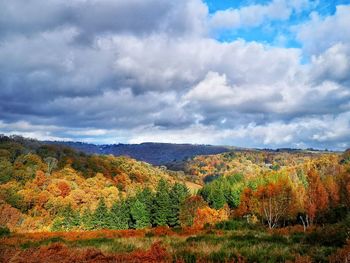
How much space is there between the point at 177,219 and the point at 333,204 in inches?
1806

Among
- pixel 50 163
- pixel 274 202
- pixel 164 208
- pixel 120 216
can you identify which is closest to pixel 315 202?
pixel 274 202

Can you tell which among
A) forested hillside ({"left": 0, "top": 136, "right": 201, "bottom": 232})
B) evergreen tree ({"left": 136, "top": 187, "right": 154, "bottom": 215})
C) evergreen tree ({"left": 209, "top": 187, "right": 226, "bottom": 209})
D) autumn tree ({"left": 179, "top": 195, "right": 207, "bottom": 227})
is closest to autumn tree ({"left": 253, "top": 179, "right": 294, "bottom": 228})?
autumn tree ({"left": 179, "top": 195, "right": 207, "bottom": 227})

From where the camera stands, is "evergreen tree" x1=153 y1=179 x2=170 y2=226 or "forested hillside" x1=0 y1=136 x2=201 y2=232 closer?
"forested hillside" x1=0 y1=136 x2=201 y2=232

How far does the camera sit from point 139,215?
102062 millimetres

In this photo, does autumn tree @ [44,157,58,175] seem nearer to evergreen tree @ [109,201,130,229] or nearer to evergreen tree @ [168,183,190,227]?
evergreen tree @ [109,201,130,229]

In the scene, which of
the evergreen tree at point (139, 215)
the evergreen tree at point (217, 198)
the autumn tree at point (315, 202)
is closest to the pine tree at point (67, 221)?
the evergreen tree at point (139, 215)

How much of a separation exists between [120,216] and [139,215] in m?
6.06

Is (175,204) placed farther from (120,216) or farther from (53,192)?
(53,192)

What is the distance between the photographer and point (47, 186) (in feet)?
460

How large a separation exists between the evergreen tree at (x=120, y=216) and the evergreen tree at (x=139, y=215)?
2.40 metres

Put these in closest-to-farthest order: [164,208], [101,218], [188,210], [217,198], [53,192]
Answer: [101,218], [164,208], [188,210], [217,198], [53,192]

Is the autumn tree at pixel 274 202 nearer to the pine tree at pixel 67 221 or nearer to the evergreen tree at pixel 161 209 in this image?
the evergreen tree at pixel 161 209

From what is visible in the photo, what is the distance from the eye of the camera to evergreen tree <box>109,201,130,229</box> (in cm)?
10012

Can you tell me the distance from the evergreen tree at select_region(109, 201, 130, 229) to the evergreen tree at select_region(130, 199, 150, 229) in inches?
94.6
